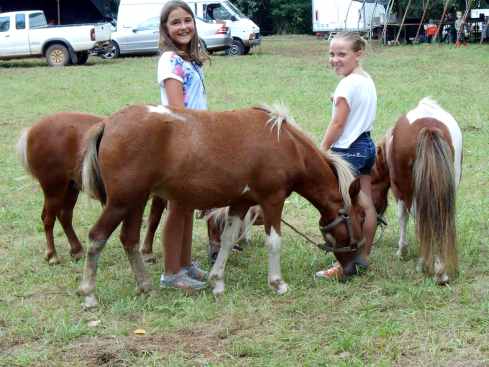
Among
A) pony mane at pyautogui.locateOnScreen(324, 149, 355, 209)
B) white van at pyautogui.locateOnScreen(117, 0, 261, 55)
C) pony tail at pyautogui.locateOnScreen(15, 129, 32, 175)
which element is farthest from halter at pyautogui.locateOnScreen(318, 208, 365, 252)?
white van at pyautogui.locateOnScreen(117, 0, 261, 55)

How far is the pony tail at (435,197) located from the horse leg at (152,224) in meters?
2.00

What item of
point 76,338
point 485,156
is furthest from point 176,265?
point 485,156

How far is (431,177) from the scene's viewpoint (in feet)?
16.0

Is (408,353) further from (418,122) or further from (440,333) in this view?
(418,122)

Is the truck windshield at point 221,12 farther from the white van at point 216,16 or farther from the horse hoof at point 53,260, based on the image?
the horse hoof at point 53,260

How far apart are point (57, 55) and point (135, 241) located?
1907 centimetres

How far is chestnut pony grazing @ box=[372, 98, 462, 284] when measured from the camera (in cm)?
489

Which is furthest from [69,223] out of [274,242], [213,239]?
[274,242]

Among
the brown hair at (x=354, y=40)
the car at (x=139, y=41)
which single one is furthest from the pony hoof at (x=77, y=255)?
the car at (x=139, y=41)

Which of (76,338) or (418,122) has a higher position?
(418,122)

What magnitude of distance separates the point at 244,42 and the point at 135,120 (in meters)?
21.1

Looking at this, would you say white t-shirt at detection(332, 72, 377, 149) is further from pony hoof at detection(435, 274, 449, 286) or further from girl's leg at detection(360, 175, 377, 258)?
pony hoof at detection(435, 274, 449, 286)

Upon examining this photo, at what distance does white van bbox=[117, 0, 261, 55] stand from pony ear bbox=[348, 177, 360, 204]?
2046cm

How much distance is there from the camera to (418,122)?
5191mm
